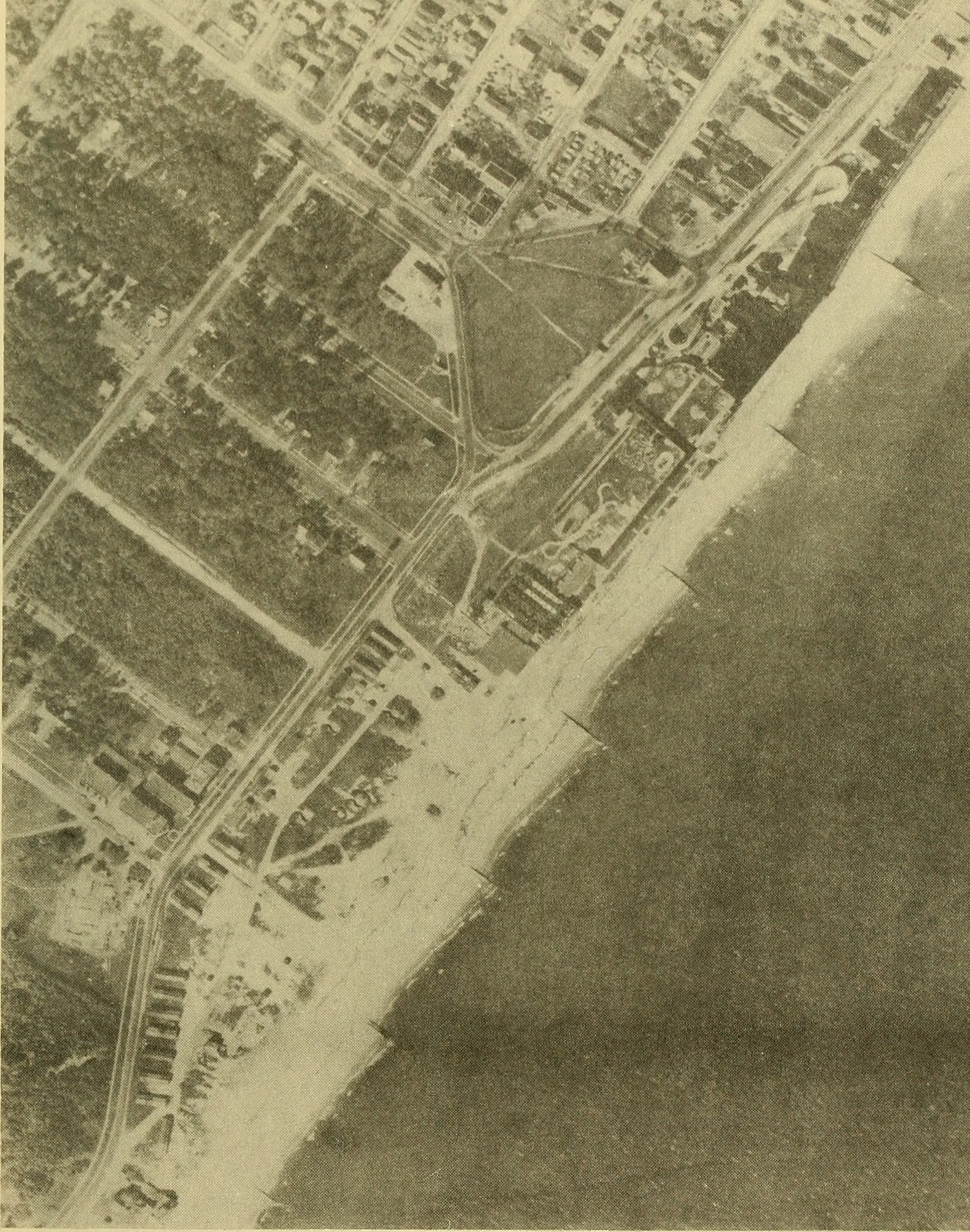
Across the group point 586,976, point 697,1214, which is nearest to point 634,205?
point 586,976

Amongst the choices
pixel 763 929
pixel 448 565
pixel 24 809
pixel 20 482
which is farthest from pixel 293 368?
pixel 763 929

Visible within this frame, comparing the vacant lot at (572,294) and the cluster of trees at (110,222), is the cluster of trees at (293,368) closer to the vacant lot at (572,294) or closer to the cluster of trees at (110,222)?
the cluster of trees at (110,222)

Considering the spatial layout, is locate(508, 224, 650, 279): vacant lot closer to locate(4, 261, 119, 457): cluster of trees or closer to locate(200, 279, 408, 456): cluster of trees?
locate(200, 279, 408, 456): cluster of trees

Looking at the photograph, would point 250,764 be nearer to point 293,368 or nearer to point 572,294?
Result: point 293,368

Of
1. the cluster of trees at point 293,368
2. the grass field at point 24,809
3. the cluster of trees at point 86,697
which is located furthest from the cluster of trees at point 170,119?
the grass field at point 24,809

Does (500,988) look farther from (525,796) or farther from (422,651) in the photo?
(422,651)

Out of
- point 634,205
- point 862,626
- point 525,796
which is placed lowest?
point 525,796
